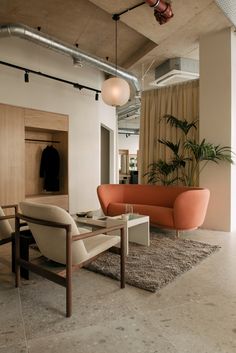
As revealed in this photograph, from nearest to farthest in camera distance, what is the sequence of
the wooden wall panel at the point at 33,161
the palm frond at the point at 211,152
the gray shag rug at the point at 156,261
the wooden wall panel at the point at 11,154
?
the gray shag rug at the point at 156,261
the palm frond at the point at 211,152
the wooden wall panel at the point at 11,154
the wooden wall panel at the point at 33,161

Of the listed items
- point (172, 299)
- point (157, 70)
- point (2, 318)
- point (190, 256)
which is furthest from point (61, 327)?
point (157, 70)

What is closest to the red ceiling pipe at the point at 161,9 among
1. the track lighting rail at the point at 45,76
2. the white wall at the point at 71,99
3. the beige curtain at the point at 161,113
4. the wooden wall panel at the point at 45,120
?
the beige curtain at the point at 161,113

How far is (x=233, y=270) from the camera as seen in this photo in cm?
291

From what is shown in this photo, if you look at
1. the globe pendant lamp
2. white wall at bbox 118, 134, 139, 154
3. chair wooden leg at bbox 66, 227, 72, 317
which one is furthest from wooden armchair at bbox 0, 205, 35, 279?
white wall at bbox 118, 134, 139, 154

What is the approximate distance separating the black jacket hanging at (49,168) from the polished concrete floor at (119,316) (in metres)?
3.22

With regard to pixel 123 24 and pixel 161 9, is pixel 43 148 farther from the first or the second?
pixel 161 9

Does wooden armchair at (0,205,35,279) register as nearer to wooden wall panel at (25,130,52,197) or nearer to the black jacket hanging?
wooden wall panel at (25,130,52,197)

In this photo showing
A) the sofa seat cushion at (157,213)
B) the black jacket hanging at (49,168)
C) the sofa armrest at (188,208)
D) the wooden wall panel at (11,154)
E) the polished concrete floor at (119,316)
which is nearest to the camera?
the polished concrete floor at (119,316)

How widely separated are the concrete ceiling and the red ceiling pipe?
21cm

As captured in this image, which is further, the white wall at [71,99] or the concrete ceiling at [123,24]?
the white wall at [71,99]

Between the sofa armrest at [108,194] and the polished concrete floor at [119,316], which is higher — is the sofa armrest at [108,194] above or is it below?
above

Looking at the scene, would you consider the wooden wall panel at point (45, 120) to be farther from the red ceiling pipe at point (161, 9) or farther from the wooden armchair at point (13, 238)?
the wooden armchair at point (13, 238)

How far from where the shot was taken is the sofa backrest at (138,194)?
15.5 ft

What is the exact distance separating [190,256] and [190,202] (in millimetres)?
884
